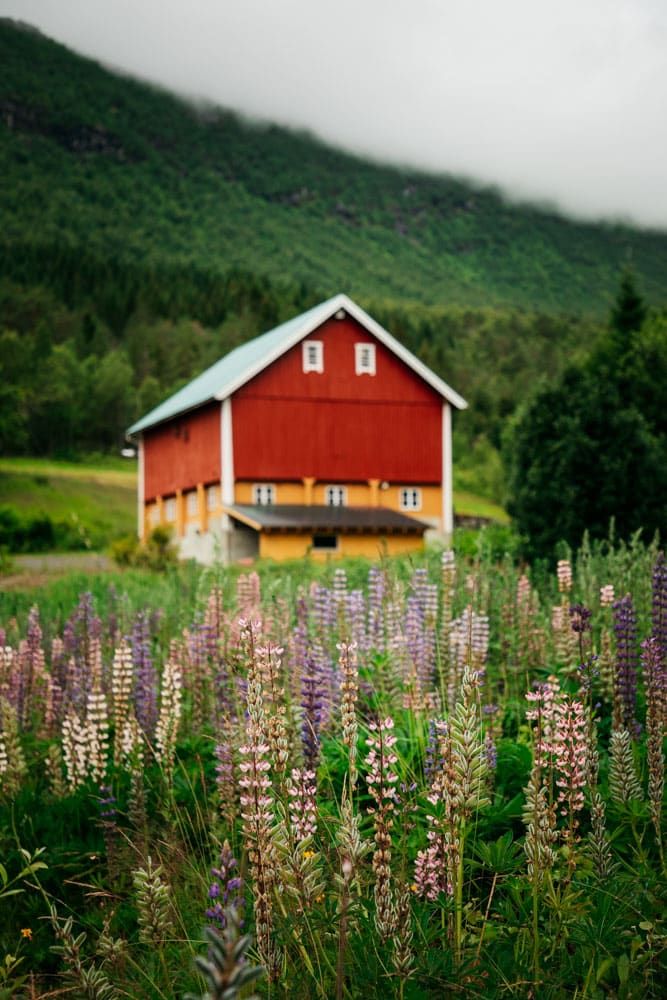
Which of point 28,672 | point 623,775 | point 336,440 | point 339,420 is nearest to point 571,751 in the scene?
point 623,775

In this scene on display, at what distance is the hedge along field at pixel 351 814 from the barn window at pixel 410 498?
3112cm

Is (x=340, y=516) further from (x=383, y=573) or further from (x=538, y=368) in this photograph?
(x=538, y=368)

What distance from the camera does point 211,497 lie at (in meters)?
39.4

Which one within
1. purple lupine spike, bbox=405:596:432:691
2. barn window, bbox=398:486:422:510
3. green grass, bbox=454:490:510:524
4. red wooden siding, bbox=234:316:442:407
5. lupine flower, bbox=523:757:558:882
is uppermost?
red wooden siding, bbox=234:316:442:407

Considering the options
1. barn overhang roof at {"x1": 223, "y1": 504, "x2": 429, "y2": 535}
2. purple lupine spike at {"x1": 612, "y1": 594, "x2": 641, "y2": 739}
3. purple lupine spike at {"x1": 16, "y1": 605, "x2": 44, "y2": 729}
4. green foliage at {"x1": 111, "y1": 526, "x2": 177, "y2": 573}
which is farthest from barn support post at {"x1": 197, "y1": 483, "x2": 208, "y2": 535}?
purple lupine spike at {"x1": 612, "y1": 594, "x2": 641, "y2": 739}

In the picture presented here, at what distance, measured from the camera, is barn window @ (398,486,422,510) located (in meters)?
39.9

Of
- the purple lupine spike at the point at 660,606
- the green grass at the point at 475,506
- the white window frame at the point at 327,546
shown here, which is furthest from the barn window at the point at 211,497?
the purple lupine spike at the point at 660,606

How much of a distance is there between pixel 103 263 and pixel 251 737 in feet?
500

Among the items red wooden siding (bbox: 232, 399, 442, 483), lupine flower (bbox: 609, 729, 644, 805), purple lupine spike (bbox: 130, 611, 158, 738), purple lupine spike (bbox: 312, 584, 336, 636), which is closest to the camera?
lupine flower (bbox: 609, 729, 644, 805)

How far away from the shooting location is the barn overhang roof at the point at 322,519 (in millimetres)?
34531

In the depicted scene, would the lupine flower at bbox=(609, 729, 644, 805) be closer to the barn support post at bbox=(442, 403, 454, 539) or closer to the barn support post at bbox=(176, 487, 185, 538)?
the barn support post at bbox=(442, 403, 454, 539)

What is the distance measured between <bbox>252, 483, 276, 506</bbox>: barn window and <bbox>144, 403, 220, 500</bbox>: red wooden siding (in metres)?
1.46

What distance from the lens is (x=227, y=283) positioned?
14712 centimetres

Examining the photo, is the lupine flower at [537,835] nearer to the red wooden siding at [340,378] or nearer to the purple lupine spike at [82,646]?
the purple lupine spike at [82,646]
